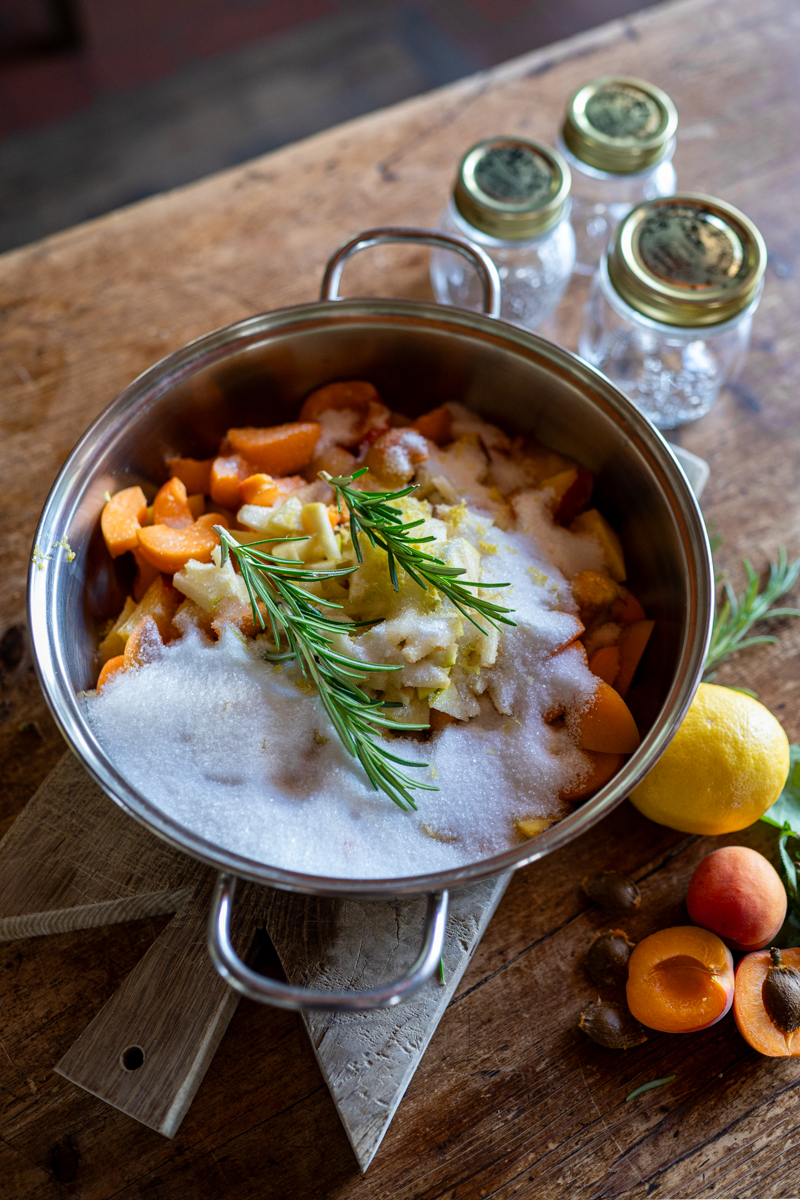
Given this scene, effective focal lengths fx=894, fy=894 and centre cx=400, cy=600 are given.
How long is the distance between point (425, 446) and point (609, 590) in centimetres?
36

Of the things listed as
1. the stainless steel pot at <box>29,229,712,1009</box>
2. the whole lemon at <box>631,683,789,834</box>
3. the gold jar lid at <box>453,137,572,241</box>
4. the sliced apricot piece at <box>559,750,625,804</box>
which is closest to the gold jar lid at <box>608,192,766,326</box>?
the gold jar lid at <box>453,137,572,241</box>

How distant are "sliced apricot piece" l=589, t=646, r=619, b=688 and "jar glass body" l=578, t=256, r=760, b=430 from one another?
58cm

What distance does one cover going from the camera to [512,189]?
61.6 inches

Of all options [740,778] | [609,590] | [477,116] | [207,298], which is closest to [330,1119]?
[740,778]

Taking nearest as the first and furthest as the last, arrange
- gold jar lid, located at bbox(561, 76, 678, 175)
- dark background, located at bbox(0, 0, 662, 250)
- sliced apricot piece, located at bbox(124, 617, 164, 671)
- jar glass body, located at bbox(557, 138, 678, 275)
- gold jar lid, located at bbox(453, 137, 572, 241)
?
1. sliced apricot piece, located at bbox(124, 617, 164, 671)
2. gold jar lid, located at bbox(453, 137, 572, 241)
3. gold jar lid, located at bbox(561, 76, 678, 175)
4. jar glass body, located at bbox(557, 138, 678, 275)
5. dark background, located at bbox(0, 0, 662, 250)

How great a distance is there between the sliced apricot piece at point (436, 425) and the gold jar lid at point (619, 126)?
24.0 inches

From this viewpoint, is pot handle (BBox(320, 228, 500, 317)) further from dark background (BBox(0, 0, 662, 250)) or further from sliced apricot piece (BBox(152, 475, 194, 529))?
dark background (BBox(0, 0, 662, 250))

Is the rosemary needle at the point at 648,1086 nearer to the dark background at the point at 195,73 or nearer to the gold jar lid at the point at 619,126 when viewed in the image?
the gold jar lid at the point at 619,126

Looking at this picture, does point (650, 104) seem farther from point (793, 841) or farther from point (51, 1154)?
point (51, 1154)

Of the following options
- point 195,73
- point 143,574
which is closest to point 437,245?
point 143,574

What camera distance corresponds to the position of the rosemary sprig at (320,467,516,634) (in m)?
1.16

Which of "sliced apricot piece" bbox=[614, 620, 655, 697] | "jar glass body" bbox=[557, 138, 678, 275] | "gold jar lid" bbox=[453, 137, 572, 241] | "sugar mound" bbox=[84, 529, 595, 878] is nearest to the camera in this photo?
"sugar mound" bbox=[84, 529, 595, 878]

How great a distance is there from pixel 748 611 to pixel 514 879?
0.58 m

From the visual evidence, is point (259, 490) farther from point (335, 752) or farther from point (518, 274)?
point (518, 274)
